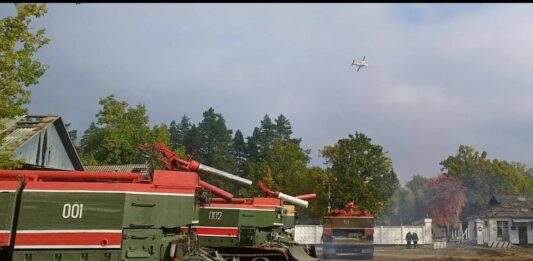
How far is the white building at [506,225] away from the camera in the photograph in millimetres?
47312

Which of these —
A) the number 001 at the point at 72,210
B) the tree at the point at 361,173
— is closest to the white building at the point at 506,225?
the tree at the point at 361,173

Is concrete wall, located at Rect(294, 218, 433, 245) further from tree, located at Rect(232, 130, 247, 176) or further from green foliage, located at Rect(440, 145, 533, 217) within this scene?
tree, located at Rect(232, 130, 247, 176)

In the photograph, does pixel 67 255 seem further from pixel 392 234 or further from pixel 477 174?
pixel 477 174

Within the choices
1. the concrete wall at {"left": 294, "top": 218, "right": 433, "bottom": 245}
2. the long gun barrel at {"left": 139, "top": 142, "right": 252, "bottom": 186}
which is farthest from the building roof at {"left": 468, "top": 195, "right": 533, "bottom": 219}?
the long gun barrel at {"left": 139, "top": 142, "right": 252, "bottom": 186}

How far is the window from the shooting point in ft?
159

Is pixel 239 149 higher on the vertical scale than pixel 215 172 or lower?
higher

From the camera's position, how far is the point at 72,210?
8.34m

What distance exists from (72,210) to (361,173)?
34.3 m

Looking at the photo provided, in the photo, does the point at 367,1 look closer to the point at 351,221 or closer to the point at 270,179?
the point at 351,221

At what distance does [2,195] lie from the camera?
26.9 feet

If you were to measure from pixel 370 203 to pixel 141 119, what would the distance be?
2259 cm

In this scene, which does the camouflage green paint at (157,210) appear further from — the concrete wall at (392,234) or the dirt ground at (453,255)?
the concrete wall at (392,234)

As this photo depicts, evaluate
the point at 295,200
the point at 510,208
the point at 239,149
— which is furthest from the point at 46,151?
the point at 239,149

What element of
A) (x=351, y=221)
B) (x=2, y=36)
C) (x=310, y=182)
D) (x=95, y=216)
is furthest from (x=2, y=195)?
(x=310, y=182)
